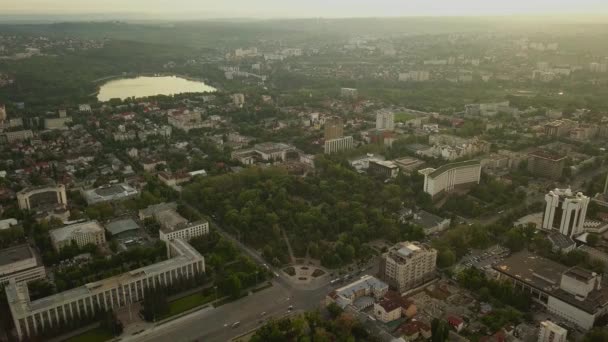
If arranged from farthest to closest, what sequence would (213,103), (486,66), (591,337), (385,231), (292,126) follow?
(486,66) < (213,103) < (292,126) < (385,231) < (591,337)

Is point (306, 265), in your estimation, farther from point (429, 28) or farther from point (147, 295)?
point (429, 28)

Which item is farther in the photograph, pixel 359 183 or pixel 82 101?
pixel 82 101

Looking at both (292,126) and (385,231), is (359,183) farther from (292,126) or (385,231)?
(292,126)

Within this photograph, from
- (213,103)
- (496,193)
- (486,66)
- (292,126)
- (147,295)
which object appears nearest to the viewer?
(147,295)

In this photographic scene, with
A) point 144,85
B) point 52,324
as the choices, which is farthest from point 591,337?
point 144,85

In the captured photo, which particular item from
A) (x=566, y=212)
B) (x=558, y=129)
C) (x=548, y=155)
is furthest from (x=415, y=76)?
(x=566, y=212)

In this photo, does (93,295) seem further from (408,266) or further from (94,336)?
(408,266)
